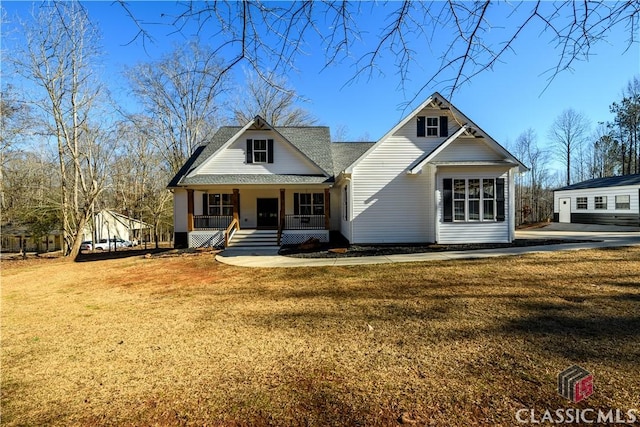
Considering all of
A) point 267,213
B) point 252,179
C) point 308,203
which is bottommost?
point 267,213

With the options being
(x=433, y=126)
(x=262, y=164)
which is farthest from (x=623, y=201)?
(x=262, y=164)

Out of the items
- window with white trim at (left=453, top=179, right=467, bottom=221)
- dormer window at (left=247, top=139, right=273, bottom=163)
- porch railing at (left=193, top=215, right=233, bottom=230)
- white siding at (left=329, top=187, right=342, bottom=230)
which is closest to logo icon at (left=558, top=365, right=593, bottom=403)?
window with white trim at (left=453, top=179, right=467, bottom=221)

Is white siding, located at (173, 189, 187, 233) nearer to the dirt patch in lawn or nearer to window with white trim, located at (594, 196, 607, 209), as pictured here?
the dirt patch in lawn

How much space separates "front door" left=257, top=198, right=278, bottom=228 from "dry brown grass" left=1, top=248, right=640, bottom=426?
10.1 meters

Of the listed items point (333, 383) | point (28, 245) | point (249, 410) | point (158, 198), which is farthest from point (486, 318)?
point (28, 245)

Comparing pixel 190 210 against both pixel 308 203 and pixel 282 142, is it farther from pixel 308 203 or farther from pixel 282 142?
pixel 308 203

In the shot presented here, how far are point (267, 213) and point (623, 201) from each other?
24.8 metres

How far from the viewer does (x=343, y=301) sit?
5.97 m

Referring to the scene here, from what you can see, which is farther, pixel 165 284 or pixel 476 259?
pixel 476 259

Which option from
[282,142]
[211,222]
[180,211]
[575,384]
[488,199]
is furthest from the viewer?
[180,211]

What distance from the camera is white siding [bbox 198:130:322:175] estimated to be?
15.6 m

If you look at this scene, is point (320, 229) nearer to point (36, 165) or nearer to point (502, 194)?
point (502, 194)

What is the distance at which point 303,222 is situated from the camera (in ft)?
55.5

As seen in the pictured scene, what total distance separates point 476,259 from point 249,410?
9092 millimetres
